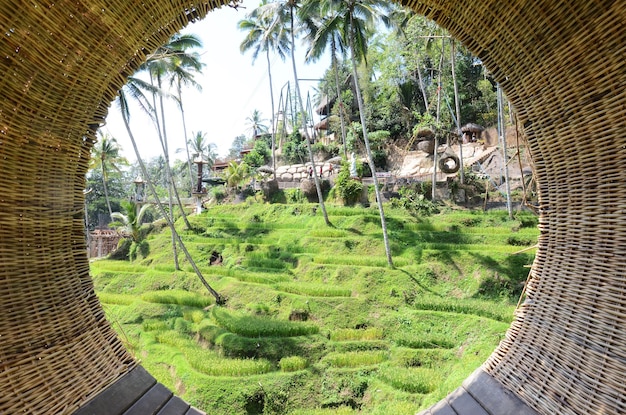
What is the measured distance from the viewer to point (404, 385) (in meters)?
6.49

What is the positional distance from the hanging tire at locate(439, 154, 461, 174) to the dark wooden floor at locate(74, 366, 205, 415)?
557 inches

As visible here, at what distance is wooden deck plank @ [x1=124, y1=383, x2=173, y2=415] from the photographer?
194cm

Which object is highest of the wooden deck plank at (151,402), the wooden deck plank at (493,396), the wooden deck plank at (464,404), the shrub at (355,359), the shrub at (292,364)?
the wooden deck plank at (151,402)

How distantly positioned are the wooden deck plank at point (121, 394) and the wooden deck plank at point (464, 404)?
177 cm

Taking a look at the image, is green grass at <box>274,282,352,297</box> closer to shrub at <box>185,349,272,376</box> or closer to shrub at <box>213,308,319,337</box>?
shrub at <box>213,308,319,337</box>

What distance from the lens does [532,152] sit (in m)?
2.10

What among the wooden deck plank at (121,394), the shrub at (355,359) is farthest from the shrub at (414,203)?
the wooden deck plank at (121,394)

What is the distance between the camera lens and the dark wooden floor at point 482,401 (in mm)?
1894

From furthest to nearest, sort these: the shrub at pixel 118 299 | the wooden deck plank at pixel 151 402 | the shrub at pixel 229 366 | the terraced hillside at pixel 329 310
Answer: the shrub at pixel 118 299 → the shrub at pixel 229 366 → the terraced hillside at pixel 329 310 → the wooden deck plank at pixel 151 402

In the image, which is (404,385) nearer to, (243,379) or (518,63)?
(243,379)

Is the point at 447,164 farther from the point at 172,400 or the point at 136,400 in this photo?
the point at 136,400

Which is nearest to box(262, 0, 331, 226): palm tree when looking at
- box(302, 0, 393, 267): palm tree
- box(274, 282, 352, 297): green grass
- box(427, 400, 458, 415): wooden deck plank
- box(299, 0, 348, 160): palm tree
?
box(299, 0, 348, 160): palm tree

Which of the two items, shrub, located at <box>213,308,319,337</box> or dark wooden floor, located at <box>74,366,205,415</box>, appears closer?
dark wooden floor, located at <box>74,366,205,415</box>

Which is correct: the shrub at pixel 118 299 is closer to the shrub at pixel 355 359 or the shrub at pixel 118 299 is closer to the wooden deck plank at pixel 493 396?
the shrub at pixel 355 359
